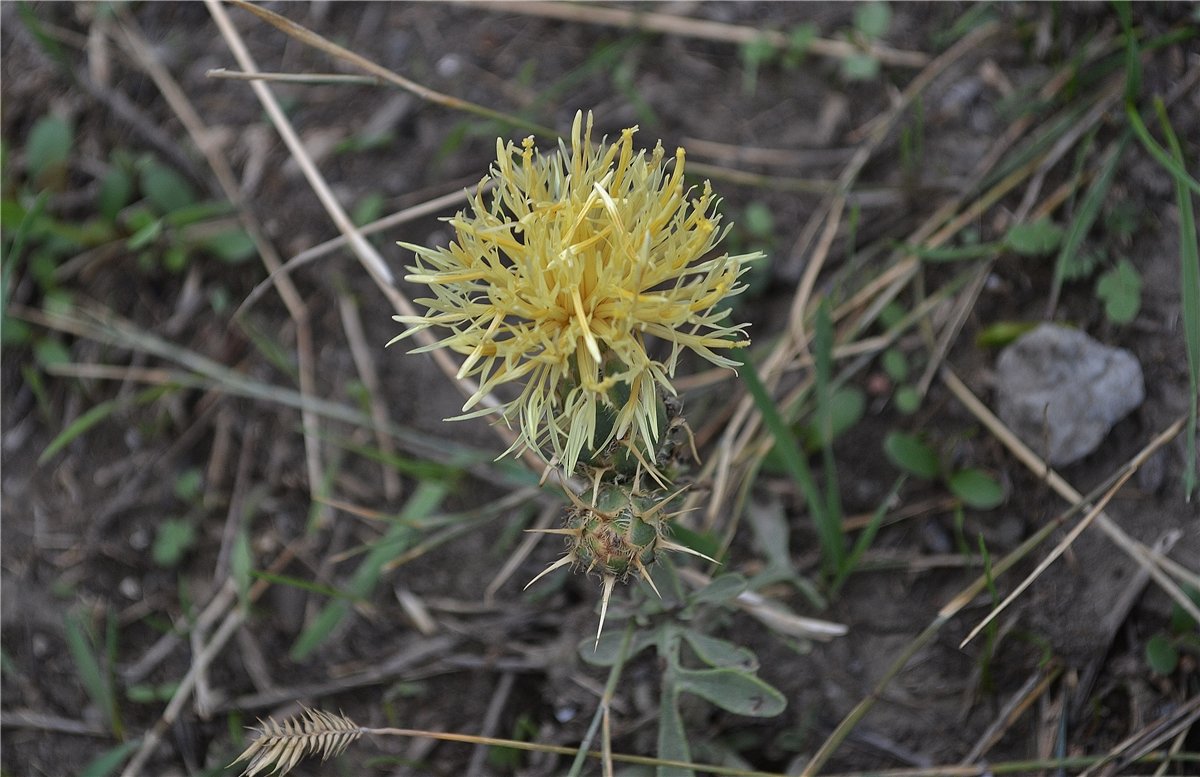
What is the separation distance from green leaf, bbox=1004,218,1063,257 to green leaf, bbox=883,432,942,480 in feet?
2.14

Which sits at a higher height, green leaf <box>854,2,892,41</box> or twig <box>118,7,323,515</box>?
green leaf <box>854,2,892,41</box>

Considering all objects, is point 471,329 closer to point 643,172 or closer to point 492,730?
point 643,172

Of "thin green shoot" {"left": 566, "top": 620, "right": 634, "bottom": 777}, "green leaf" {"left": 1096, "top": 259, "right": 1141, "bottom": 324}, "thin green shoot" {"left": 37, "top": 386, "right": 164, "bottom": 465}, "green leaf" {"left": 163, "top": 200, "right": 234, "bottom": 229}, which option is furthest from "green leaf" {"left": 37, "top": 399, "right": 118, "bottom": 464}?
"green leaf" {"left": 1096, "top": 259, "right": 1141, "bottom": 324}

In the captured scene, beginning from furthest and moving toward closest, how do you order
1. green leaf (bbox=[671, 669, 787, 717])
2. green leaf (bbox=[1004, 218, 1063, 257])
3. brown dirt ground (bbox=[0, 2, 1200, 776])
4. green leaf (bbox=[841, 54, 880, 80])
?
green leaf (bbox=[841, 54, 880, 80]) < green leaf (bbox=[1004, 218, 1063, 257]) < brown dirt ground (bbox=[0, 2, 1200, 776]) < green leaf (bbox=[671, 669, 787, 717])

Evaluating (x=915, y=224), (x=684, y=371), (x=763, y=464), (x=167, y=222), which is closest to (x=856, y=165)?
(x=915, y=224)

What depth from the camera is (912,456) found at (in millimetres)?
2621

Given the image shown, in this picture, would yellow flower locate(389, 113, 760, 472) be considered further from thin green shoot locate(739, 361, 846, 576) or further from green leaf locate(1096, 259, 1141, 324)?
green leaf locate(1096, 259, 1141, 324)

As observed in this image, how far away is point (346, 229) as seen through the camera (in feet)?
9.05

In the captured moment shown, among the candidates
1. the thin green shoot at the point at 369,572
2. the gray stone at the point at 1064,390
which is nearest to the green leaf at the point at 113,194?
the thin green shoot at the point at 369,572

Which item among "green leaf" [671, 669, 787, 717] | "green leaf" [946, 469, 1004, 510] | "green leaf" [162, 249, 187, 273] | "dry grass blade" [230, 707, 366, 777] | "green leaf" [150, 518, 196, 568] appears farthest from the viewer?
"green leaf" [162, 249, 187, 273]

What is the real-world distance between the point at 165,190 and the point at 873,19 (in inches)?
100.0

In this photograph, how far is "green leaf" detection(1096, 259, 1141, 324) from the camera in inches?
100

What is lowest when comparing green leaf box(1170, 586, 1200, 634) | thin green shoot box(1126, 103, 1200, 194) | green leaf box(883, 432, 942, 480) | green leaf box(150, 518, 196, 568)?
green leaf box(150, 518, 196, 568)

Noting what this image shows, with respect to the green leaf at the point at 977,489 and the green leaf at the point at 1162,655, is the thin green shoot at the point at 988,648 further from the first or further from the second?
the green leaf at the point at 1162,655
